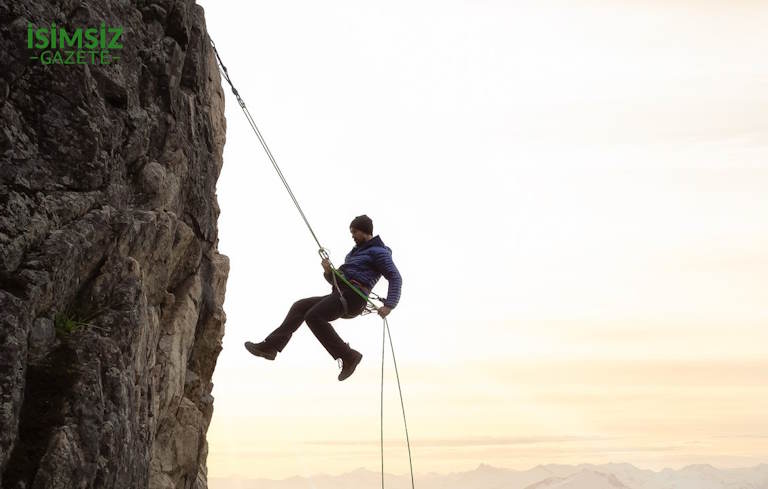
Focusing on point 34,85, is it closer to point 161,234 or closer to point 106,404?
point 161,234

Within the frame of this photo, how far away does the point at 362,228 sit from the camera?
1925cm

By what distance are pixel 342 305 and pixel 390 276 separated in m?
1.10

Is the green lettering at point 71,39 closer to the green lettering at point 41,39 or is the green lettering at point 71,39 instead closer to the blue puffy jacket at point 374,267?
the green lettering at point 41,39

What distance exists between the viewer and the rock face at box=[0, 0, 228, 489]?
504 inches

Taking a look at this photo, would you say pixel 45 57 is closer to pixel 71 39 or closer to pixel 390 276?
pixel 71 39

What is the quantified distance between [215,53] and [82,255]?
896cm

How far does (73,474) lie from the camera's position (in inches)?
504

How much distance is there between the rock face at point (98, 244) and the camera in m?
12.8

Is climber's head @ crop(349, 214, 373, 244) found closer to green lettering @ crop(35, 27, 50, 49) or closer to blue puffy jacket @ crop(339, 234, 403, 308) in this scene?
blue puffy jacket @ crop(339, 234, 403, 308)

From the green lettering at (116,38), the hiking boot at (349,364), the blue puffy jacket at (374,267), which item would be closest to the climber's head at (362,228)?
the blue puffy jacket at (374,267)

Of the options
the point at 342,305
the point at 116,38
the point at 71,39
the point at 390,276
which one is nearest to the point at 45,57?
the point at 71,39

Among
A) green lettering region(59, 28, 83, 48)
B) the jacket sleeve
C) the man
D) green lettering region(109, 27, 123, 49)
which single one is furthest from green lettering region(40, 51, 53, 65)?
the jacket sleeve

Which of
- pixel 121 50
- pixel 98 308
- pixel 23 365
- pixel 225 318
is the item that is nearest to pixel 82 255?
pixel 98 308

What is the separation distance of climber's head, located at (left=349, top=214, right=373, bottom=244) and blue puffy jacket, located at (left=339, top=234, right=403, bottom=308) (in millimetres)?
112
